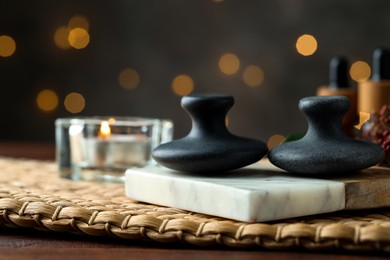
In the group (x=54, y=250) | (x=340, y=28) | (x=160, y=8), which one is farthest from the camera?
A: (x=160, y=8)

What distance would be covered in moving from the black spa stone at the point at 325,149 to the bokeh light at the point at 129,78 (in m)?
1.53

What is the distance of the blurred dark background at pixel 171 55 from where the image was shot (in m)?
1.94

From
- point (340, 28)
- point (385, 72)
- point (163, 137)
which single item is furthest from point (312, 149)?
point (340, 28)

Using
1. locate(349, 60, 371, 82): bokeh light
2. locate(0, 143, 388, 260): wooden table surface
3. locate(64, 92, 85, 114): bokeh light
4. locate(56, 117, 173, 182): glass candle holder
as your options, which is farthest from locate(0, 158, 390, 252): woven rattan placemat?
locate(64, 92, 85, 114): bokeh light

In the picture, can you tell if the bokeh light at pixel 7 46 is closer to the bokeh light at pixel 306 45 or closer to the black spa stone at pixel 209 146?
the bokeh light at pixel 306 45

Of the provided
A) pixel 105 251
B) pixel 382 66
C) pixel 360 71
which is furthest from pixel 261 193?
pixel 360 71

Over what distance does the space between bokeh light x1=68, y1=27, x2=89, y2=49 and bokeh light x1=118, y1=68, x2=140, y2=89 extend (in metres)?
0.15

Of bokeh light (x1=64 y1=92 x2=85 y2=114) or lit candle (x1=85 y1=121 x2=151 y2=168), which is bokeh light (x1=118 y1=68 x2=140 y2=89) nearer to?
bokeh light (x1=64 y1=92 x2=85 y2=114)

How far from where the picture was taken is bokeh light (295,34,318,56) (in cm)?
194

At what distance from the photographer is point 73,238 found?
566 mm

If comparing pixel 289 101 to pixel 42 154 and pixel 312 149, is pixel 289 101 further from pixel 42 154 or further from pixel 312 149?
pixel 312 149

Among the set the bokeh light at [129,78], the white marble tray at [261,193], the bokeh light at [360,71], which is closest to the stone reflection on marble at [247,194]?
the white marble tray at [261,193]

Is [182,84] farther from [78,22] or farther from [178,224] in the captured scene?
[178,224]

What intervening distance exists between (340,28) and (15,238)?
149cm
